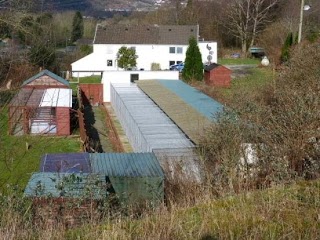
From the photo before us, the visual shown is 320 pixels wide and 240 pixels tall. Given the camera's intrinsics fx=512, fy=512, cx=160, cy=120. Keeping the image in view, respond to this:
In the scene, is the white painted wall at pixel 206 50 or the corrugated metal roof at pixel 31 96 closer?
the corrugated metal roof at pixel 31 96

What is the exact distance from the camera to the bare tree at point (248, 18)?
48.7 m

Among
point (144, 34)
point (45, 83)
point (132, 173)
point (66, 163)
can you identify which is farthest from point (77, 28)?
point (132, 173)

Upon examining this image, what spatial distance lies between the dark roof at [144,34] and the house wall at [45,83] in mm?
16715

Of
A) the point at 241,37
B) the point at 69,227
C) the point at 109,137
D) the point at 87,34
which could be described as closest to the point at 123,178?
the point at 69,227

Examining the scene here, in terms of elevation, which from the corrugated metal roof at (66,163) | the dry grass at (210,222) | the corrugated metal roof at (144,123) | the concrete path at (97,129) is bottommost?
the concrete path at (97,129)

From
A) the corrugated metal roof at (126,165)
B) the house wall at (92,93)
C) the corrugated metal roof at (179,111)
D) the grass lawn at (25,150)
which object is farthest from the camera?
the house wall at (92,93)

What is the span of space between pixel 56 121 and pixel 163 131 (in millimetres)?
7198

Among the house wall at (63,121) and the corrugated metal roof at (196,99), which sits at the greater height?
the corrugated metal roof at (196,99)

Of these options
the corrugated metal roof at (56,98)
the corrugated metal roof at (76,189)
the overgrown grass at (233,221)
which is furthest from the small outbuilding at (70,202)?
the corrugated metal roof at (56,98)

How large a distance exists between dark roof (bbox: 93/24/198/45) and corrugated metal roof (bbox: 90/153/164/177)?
32575 millimetres

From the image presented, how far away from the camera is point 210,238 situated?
4.95 meters

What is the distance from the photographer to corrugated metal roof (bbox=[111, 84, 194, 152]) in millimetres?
14508

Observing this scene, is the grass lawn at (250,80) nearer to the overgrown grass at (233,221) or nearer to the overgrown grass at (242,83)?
the overgrown grass at (242,83)

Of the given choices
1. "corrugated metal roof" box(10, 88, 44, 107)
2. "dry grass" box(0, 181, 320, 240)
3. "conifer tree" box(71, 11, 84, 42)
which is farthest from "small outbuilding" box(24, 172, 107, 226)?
"conifer tree" box(71, 11, 84, 42)
